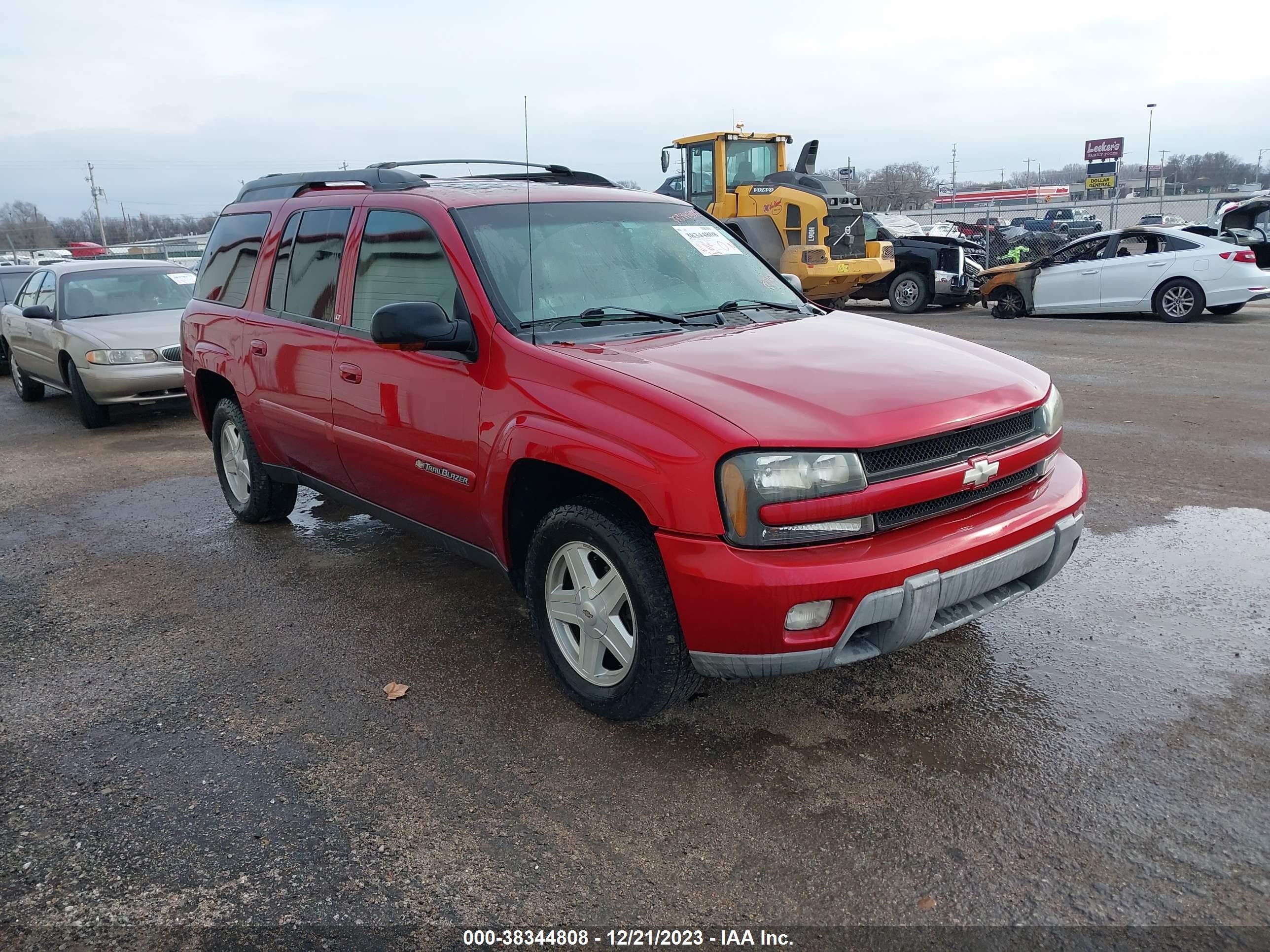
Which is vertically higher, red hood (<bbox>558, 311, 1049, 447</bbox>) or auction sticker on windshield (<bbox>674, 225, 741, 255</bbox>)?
auction sticker on windshield (<bbox>674, 225, 741, 255</bbox>)

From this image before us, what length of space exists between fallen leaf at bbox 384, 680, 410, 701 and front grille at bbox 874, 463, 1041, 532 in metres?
1.98

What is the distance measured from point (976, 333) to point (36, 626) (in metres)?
12.7

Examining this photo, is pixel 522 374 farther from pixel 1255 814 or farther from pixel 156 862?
pixel 1255 814

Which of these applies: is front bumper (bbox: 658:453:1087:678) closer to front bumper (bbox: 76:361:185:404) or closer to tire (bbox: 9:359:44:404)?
front bumper (bbox: 76:361:185:404)

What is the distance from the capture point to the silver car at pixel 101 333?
30.5 feet

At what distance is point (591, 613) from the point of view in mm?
3355

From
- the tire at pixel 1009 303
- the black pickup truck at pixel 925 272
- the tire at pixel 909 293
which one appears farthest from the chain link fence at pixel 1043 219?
the tire at pixel 1009 303

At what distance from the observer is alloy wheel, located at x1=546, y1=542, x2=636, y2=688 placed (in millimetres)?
3270

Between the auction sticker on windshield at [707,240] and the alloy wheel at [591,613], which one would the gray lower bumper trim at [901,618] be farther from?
the auction sticker on windshield at [707,240]

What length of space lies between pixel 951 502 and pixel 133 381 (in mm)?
8552

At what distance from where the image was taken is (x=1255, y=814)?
9.12ft

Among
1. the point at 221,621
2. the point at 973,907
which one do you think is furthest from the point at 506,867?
the point at 221,621

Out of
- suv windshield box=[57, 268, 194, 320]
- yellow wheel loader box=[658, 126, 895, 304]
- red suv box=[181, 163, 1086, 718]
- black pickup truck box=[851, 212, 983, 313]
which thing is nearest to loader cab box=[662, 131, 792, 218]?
yellow wheel loader box=[658, 126, 895, 304]

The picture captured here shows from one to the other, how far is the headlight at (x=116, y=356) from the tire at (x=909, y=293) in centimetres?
1274
